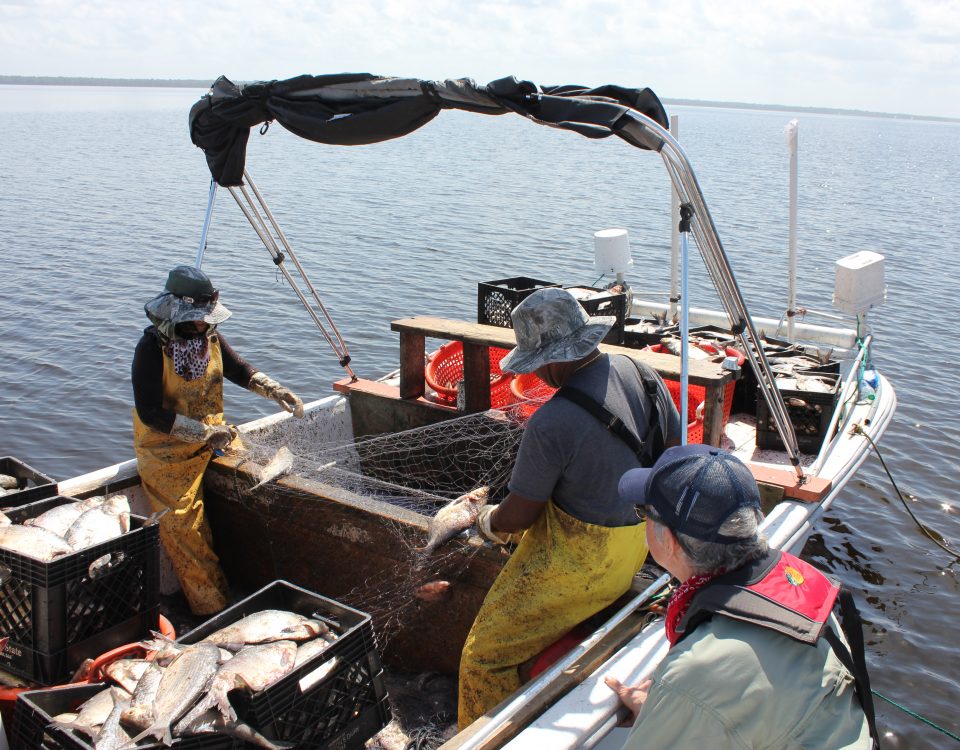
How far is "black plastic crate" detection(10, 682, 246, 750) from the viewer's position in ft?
10.4

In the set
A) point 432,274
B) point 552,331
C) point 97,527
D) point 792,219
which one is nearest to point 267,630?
→ point 97,527

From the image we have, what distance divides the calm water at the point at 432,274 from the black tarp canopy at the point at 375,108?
197 inches

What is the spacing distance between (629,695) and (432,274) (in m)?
15.7

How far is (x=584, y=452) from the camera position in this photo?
3.15 metres

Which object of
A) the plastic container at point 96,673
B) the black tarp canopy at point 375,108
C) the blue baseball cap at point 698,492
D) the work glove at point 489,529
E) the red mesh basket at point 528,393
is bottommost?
the plastic container at point 96,673

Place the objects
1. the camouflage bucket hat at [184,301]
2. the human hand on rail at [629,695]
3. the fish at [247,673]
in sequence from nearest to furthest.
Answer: the human hand on rail at [629,695], the fish at [247,673], the camouflage bucket hat at [184,301]

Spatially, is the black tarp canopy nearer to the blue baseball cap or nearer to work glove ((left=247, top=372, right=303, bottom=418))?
work glove ((left=247, top=372, right=303, bottom=418))

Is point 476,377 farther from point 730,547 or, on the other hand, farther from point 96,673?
point 730,547

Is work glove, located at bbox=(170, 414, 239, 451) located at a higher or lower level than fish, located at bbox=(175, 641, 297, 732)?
higher

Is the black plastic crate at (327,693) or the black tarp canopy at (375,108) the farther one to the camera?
the black tarp canopy at (375,108)

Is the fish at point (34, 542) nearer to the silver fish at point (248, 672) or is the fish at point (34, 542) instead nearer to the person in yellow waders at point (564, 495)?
the silver fish at point (248, 672)

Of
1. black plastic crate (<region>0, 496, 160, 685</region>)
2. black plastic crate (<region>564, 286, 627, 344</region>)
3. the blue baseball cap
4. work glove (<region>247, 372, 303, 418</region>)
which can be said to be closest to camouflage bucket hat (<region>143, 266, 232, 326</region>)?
work glove (<region>247, 372, 303, 418</region>)

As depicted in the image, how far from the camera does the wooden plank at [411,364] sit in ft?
20.5

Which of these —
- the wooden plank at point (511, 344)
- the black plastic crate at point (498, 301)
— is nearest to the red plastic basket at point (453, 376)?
the black plastic crate at point (498, 301)
